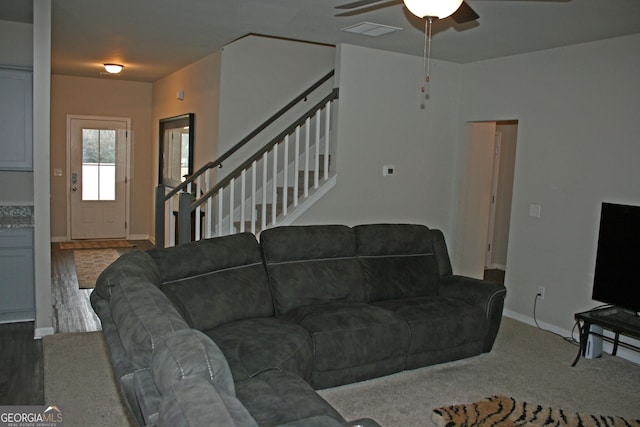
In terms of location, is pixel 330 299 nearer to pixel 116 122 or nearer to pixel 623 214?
pixel 623 214

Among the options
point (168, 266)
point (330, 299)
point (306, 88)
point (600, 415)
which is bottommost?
point (600, 415)

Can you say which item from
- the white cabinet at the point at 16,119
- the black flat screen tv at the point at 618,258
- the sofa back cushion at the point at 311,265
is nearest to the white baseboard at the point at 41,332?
the white cabinet at the point at 16,119

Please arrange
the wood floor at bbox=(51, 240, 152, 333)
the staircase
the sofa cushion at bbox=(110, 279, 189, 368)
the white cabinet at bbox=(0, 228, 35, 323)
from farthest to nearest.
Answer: the staircase, the wood floor at bbox=(51, 240, 152, 333), the white cabinet at bbox=(0, 228, 35, 323), the sofa cushion at bbox=(110, 279, 189, 368)

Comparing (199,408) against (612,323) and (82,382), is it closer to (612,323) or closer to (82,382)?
(82,382)

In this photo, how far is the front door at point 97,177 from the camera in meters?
8.61

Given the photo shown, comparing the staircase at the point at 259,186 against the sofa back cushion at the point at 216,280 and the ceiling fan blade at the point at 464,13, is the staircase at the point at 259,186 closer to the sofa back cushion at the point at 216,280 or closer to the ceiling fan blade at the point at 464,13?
the sofa back cushion at the point at 216,280

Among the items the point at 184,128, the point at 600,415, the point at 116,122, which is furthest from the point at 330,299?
the point at 116,122

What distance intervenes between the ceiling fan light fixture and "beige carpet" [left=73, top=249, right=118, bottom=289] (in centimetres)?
482

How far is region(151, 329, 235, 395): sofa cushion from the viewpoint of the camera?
59.5 inches

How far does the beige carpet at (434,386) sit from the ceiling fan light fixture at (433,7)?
2.33 meters

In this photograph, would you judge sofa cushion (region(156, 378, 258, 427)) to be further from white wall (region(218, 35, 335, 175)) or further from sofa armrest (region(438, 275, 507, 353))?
A: white wall (region(218, 35, 335, 175))

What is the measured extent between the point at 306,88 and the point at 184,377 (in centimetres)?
539

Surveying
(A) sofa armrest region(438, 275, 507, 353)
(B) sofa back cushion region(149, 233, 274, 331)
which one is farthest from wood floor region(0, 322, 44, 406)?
(A) sofa armrest region(438, 275, 507, 353)

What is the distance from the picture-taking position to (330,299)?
3.99 metres
